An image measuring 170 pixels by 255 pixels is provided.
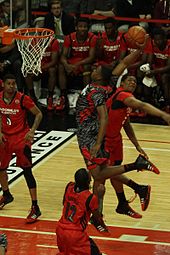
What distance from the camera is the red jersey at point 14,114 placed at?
500 inches

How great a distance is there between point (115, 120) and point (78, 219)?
2.18 metres

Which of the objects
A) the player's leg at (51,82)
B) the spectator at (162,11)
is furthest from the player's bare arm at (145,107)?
the spectator at (162,11)

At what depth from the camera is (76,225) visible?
1030 cm

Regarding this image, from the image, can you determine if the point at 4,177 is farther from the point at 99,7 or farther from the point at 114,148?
the point at 99,7

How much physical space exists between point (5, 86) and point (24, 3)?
21.1 ft

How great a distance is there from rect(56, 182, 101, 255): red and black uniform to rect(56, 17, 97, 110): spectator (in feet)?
23.0

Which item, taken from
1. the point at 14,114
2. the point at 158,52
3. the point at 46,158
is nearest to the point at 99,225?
the point at 14,114

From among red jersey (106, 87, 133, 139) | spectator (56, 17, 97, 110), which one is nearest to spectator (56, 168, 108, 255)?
red jersey (106, 87, 133, 139)

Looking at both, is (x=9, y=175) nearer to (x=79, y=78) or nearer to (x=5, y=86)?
(x=5, y=86)

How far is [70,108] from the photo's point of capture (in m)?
17.8

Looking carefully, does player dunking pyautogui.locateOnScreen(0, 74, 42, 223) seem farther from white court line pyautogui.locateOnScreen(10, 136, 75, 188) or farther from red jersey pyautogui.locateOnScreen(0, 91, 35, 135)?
white court line pyautogui.locateOnScreen(10, 136, 75, 188)

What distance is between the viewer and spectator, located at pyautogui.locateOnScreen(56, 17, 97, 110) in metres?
17.3

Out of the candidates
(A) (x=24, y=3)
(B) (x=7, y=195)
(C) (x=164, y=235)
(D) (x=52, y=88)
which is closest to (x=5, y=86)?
(B) (x=7, y=195)

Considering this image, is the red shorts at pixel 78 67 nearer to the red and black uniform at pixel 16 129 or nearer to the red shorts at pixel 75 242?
the red and black uniform at pixel 16 129
